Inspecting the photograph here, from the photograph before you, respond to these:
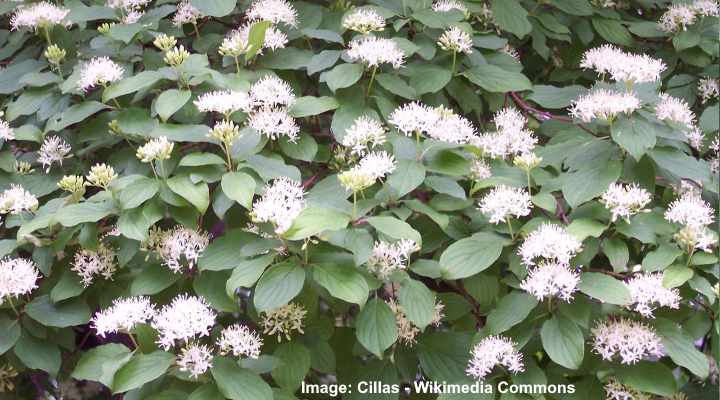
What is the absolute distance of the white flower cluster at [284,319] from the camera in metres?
1.62

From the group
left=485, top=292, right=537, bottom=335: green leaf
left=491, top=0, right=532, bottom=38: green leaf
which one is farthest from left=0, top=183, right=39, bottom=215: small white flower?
left=491, top=0, right=532, bottom=38: green leaf

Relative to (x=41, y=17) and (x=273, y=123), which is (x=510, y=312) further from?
(x=41, y=17)

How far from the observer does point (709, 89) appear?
2127 mm

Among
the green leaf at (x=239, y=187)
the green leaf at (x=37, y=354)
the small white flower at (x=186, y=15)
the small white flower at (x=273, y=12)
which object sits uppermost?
the small white flower at (x=273, y=12)

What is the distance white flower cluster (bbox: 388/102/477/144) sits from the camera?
1.71 meters

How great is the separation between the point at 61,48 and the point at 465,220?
119cm

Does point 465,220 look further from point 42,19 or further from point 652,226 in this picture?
point 42,19

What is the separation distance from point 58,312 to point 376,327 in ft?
2.31

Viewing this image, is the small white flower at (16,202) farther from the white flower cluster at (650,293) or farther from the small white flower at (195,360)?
the white flower cluster at (650,293)

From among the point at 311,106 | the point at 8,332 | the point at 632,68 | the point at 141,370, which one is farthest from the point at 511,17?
the point at 8,332

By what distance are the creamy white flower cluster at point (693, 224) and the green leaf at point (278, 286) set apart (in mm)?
740

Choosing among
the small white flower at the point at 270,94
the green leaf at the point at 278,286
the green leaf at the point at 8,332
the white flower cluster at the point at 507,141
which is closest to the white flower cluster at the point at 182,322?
the green leaf at the point at 278,286

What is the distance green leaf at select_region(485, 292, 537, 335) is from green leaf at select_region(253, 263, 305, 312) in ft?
1.23

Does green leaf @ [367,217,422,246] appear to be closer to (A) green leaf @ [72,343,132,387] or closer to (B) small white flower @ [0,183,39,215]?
(A) green leaf @ [72,343,132,387]
